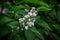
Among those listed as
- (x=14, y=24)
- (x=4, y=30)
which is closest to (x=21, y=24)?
(x=14, y=24)

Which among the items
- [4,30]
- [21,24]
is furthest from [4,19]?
[21,24]

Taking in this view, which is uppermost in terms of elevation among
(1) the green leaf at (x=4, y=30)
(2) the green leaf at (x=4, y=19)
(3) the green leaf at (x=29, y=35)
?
(2) the green leaf at (x=4, y=19)

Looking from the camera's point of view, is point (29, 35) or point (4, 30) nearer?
point (29, 35)

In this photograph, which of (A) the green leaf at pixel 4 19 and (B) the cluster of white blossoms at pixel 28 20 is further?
(A) the green leaf at pixel 4 19

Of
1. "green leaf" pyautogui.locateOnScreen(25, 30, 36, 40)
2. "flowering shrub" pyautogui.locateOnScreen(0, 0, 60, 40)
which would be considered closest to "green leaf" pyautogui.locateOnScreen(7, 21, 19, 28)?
"flowering shrub" pyautogui.locateOnScreen(0, 0, 60, 40)

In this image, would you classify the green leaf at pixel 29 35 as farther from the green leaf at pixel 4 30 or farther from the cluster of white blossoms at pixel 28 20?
the green leaf at pixel 4 30

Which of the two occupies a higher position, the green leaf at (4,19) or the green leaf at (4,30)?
the green leaf at (4,19)

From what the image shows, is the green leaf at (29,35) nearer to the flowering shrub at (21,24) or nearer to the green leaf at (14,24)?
the flowering shrub at (21,24)

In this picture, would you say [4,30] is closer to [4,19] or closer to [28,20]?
[4,19]

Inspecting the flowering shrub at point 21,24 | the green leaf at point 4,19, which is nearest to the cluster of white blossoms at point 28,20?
the flowering shrub at point 21,24

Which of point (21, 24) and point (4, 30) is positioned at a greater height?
point (21, 24)

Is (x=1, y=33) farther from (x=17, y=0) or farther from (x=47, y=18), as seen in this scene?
(x=47, y=18)
